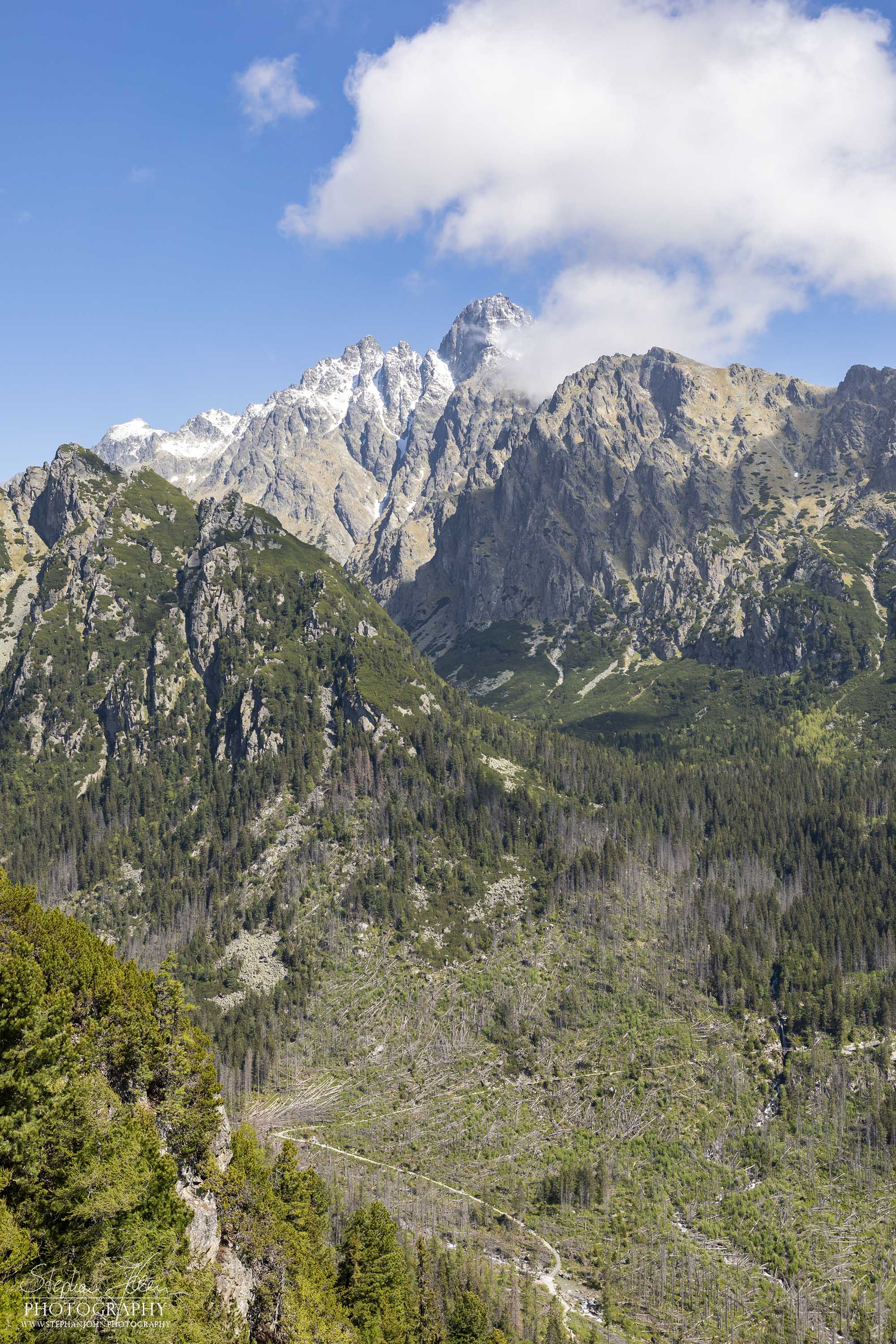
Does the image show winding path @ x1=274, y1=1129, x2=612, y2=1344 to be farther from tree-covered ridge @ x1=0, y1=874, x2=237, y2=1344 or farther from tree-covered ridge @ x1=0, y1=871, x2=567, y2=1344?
tree-covered ridge @ x1=0, y1=874, x2=237, y2=1344

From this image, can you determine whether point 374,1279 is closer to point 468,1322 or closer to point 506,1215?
point 468,1322

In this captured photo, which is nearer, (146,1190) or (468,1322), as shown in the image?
(146,1190)

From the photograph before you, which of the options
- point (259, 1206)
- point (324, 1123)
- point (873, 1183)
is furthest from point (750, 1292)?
point (259, 1206)

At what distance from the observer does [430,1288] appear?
370ft

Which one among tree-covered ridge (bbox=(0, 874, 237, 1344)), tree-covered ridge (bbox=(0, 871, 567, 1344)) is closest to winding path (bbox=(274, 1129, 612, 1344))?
tree-covered ridge (bbox=(0, 871, 567, 1344))

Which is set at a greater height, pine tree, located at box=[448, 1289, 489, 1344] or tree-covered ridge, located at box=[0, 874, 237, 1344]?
tree-covered ridge, located at box=[0, 874, 237, 1344]

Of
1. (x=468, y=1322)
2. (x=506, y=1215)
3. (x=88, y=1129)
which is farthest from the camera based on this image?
(x=506, y=1215)

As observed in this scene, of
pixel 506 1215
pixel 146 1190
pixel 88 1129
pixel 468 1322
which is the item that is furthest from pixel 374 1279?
pixel 506 1215

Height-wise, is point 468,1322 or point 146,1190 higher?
point 146,1190

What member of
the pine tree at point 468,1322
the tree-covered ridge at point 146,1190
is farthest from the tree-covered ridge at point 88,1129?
the pine tree at point 468,1322

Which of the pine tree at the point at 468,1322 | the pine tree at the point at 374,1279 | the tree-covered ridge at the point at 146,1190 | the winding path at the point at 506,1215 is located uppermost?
the tree-covered ridge at the point at 146,1190

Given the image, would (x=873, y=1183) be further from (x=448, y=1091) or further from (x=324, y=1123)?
(x=324, y=1123)

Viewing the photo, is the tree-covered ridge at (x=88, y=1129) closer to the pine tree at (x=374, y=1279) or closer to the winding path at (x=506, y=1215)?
the pine tree at (x=374, y=1279)

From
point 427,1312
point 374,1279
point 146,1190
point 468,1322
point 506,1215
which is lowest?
point 506,1215
